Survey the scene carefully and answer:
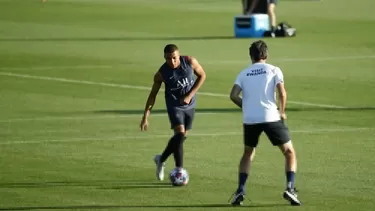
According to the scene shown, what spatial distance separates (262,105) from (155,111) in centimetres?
1137

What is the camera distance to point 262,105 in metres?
17.1

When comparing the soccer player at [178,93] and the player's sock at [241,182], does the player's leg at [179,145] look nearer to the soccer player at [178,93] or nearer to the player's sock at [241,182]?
the soccer player at [178,93]

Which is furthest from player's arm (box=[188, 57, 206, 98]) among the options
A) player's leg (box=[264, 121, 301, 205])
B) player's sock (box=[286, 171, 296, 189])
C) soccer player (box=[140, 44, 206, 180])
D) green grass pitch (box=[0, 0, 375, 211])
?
player's sock (box=[286, 171, 296, 189])

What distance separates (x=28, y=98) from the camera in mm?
31047

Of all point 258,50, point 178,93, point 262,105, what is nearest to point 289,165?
point 262,105

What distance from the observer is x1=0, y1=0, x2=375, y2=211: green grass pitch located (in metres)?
18.6

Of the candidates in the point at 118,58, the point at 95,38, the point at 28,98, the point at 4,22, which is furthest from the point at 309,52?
the point at 4,22

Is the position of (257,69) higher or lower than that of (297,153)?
higher

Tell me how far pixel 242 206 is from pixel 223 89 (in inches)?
582

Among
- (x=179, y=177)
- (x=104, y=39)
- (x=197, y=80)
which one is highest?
(x=197, y=80)

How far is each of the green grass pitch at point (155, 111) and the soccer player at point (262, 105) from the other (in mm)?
389

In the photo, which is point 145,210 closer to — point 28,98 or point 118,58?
point 28,98

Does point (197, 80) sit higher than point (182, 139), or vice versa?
point (197, 80)

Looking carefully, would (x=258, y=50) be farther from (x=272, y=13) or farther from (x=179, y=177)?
(x=272, y=13)
